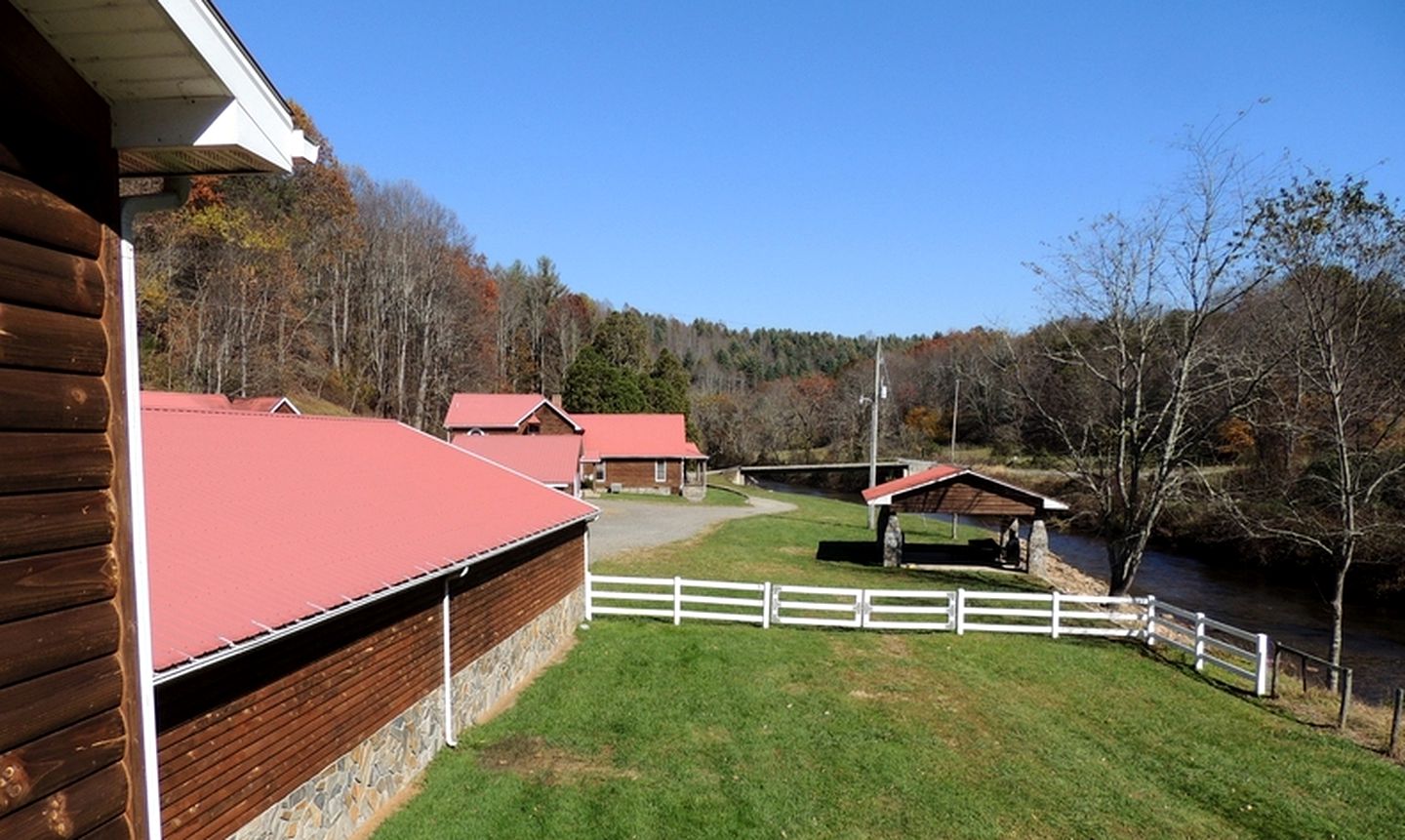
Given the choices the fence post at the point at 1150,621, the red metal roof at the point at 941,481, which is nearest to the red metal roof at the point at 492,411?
the red metal roof at the point at 941,481

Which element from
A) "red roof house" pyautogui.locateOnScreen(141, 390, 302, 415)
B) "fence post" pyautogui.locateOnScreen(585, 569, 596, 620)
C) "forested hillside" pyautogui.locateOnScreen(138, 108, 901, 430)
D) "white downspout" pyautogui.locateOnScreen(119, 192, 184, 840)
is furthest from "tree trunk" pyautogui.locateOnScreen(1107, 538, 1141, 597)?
"forested hillside" pyautogui.locateOnScreen(138, 108, 901, 430)

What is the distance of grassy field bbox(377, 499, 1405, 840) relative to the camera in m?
8.15

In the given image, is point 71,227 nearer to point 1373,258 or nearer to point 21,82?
point 21,82

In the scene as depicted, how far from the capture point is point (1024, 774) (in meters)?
9.34

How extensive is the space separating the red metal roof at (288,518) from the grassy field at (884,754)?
8.45 feet

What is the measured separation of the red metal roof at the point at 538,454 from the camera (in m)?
29.3

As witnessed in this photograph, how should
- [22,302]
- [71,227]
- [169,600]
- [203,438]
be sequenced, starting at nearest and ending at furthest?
[22,302] < [71,227] < [169,600] < [203,438]

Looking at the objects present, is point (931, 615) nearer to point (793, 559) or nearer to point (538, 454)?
point (793, 559)

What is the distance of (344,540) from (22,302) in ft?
20.7

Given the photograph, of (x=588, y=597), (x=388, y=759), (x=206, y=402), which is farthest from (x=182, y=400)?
(x=388, y=759)

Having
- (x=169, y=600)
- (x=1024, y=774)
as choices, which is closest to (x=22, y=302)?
(x=169, y=600)

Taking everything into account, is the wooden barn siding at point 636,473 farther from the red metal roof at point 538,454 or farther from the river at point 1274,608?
the river at point 1274,608

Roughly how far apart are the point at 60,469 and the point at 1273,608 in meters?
27.1

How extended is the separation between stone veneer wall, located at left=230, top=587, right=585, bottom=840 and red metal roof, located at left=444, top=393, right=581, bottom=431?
27538 mm
